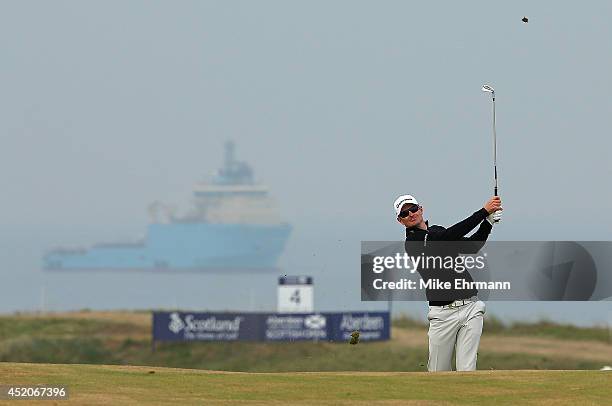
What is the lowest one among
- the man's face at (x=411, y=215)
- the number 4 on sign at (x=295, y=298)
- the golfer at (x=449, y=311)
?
the number 4 on sign at (x=295, y=298)

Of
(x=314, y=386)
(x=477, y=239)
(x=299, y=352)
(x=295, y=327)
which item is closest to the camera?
(x=314, y=386)

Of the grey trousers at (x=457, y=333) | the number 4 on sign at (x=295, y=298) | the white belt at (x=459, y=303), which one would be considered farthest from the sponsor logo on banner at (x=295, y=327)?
the white belt at (x=459, y=303)

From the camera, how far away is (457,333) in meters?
16.4

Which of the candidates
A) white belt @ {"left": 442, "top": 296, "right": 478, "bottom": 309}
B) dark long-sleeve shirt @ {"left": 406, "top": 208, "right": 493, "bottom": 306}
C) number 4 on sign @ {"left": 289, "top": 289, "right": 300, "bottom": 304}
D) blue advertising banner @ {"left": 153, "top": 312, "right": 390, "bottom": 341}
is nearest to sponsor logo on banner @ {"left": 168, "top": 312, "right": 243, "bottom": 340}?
blue advertising banner @ {"left": 153, "top": 312, "right": 390, "bottom": 341}

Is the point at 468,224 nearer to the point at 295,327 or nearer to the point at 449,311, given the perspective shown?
the point at 449,311

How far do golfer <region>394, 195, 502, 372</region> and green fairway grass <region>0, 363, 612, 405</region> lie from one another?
1.12 metres

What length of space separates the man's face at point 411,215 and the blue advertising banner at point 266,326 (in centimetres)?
4538

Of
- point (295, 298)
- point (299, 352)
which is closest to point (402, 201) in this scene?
point (299, 352)

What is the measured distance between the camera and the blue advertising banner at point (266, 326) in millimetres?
61625

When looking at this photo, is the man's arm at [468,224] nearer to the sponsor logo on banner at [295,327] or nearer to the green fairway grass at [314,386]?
the green fairway grass at [314,386]

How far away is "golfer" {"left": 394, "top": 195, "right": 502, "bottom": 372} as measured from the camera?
16047mm

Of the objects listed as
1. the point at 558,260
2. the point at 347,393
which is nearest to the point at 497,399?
the point at 347,393
